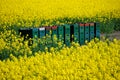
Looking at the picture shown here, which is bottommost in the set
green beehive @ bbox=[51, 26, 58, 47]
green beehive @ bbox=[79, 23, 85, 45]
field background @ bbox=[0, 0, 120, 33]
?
field background @ bbox=[0, 0, 120, 33]

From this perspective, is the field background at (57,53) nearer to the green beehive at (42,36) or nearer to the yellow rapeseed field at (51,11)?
the yellow rapeseed field at (51,11)

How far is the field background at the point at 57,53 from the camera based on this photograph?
25.2 feet

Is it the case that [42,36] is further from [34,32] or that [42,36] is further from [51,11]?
Answer: [51,11]

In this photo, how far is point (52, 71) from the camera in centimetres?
773

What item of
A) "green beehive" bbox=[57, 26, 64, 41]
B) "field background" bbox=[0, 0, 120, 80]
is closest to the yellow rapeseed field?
"field background" bbox=[0, 0, 120, 80]

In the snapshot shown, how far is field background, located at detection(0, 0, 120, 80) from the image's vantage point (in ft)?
25.2

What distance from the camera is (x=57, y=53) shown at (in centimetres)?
929

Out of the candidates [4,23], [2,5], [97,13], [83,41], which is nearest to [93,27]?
[83,41]

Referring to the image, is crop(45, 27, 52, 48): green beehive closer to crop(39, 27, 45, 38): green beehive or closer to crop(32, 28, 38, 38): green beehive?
crop(39, 27, 45, 38): green beehive

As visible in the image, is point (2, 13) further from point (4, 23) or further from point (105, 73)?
point (105, 73)

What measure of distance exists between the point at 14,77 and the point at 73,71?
3.20 ft

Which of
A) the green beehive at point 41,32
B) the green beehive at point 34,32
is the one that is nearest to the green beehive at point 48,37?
the green beehive at point 41,32

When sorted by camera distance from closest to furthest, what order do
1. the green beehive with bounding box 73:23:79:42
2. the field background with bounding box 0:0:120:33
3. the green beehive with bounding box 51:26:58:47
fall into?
1. the green beehive with bounding box 51:26:58:47
2. the green beehive with bounding box 73:23:79:42
3. the field background with bounding box 0:0:120:33

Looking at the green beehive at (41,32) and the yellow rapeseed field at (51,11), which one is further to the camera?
the yellow rapeseed field at (51,11)
